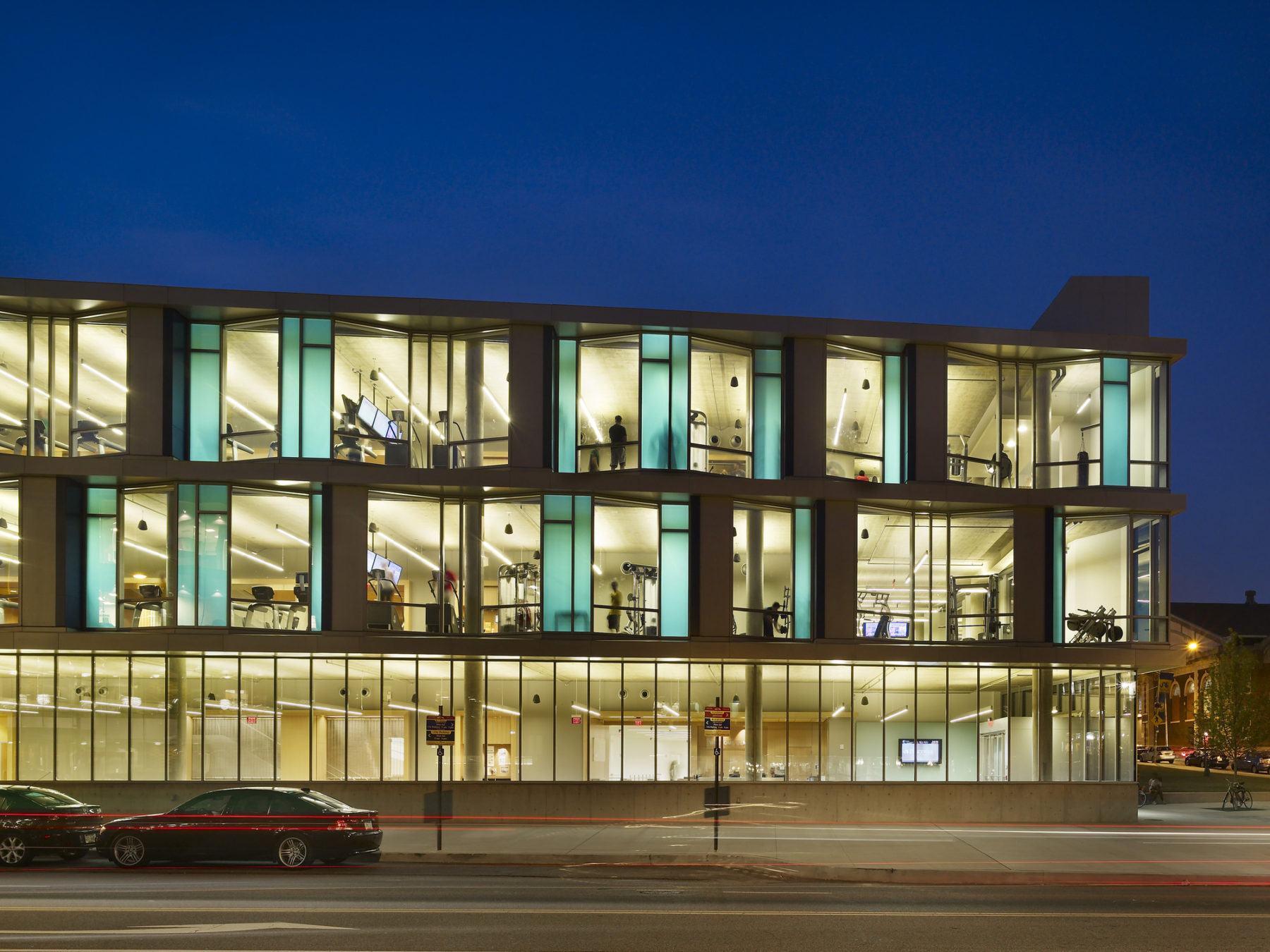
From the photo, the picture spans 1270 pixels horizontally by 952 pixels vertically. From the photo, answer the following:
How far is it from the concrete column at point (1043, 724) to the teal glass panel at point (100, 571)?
24.0m

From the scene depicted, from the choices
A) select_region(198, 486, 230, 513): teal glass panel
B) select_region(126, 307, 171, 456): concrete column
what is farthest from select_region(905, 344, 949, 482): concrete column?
select_region(126, 307, 171, 456): concrete column

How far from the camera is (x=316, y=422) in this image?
30.5 metres

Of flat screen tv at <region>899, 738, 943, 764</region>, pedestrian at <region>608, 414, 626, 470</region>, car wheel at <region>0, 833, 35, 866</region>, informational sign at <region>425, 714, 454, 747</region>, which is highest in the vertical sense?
pedestrian at <region>608, 414, 626, 470</region>

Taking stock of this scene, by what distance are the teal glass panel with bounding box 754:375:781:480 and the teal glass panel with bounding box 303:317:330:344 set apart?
11204mm

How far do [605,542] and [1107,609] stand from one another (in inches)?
541

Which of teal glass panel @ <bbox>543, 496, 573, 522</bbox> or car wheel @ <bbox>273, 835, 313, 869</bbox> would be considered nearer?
car wheel @ <bbox>273, 835, 313, 869</bbox>

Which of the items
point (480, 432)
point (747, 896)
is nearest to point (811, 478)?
point (480, 432)

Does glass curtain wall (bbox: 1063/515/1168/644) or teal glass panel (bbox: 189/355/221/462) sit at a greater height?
teal glass panel (bbox: 189/355/221/462)

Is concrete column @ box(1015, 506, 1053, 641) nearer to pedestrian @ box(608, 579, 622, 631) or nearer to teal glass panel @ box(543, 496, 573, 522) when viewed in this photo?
pedestrian @ box(608, 579, 622, 631)

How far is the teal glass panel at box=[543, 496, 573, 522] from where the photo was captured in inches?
1214

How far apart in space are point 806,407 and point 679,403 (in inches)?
135

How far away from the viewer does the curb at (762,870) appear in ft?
64.7

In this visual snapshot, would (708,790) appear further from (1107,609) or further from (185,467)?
(185,467)

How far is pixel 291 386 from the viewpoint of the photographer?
99.7 ft
